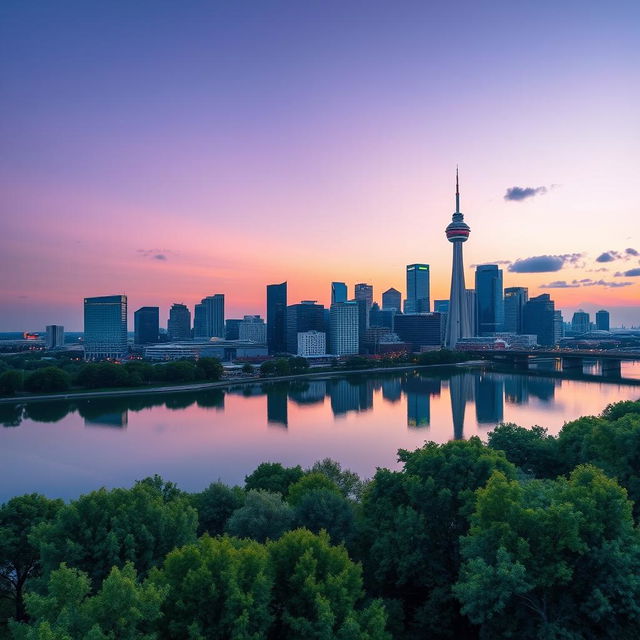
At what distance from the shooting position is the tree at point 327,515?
7148mm

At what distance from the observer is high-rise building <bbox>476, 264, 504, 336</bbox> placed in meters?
120

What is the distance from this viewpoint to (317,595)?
176 inches

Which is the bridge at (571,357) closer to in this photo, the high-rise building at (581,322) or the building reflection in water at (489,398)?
the building reflection in water at (489,398)

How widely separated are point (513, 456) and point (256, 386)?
30302mm

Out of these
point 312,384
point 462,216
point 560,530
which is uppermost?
point 462,216

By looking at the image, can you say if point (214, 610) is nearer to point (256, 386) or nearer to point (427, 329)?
point (256, 386)

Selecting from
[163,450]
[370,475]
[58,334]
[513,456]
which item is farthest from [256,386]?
[58,334]

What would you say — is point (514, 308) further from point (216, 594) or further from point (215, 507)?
point (216, 594)

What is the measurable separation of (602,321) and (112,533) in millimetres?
196136

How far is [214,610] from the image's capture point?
4430 mm

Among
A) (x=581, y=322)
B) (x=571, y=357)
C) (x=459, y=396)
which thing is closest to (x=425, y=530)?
(x=459, y=396)

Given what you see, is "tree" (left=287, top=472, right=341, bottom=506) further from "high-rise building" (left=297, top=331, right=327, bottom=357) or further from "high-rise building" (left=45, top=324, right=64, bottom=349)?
"high-rise building" (left=45, top=324, right=64, bottom=349)

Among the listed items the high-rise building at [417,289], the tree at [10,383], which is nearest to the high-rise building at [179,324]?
the high-rise building at [417,289]

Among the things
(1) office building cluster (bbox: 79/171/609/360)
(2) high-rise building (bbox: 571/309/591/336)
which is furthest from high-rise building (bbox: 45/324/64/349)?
(2) high-rise building (bbox: 571/309/591/336)
